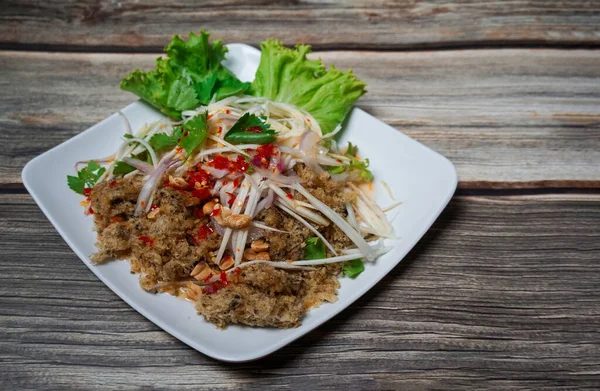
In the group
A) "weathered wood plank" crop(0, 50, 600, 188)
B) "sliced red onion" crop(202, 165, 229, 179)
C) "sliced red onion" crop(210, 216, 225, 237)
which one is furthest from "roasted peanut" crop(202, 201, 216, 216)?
"weathered wood plank" crop(0, 50, 600, 188)

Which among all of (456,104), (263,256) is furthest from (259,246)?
(456,104)

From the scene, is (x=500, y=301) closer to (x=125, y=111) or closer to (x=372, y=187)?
(x=372, y=187)

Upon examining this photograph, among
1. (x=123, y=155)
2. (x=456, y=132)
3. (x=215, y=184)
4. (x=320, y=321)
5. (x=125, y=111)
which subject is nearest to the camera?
(x=320, y=321)

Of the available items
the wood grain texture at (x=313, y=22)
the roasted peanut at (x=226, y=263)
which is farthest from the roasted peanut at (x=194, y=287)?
the wood grain texture at (x=313, y=22)

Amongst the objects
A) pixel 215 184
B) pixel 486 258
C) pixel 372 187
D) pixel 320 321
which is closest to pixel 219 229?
pixel 215 184

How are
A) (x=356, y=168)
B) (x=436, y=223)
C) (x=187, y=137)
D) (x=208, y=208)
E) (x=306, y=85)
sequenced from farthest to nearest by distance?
(x=306, y=85) → (x=436, y=223) → (x=356, y=168) → (x=187, y=137) → (x=208, y=208)

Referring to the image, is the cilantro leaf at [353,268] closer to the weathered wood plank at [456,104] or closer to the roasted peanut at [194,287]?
the roasted peanut at [194,287]

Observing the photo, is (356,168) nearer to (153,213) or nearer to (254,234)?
(254,234)
